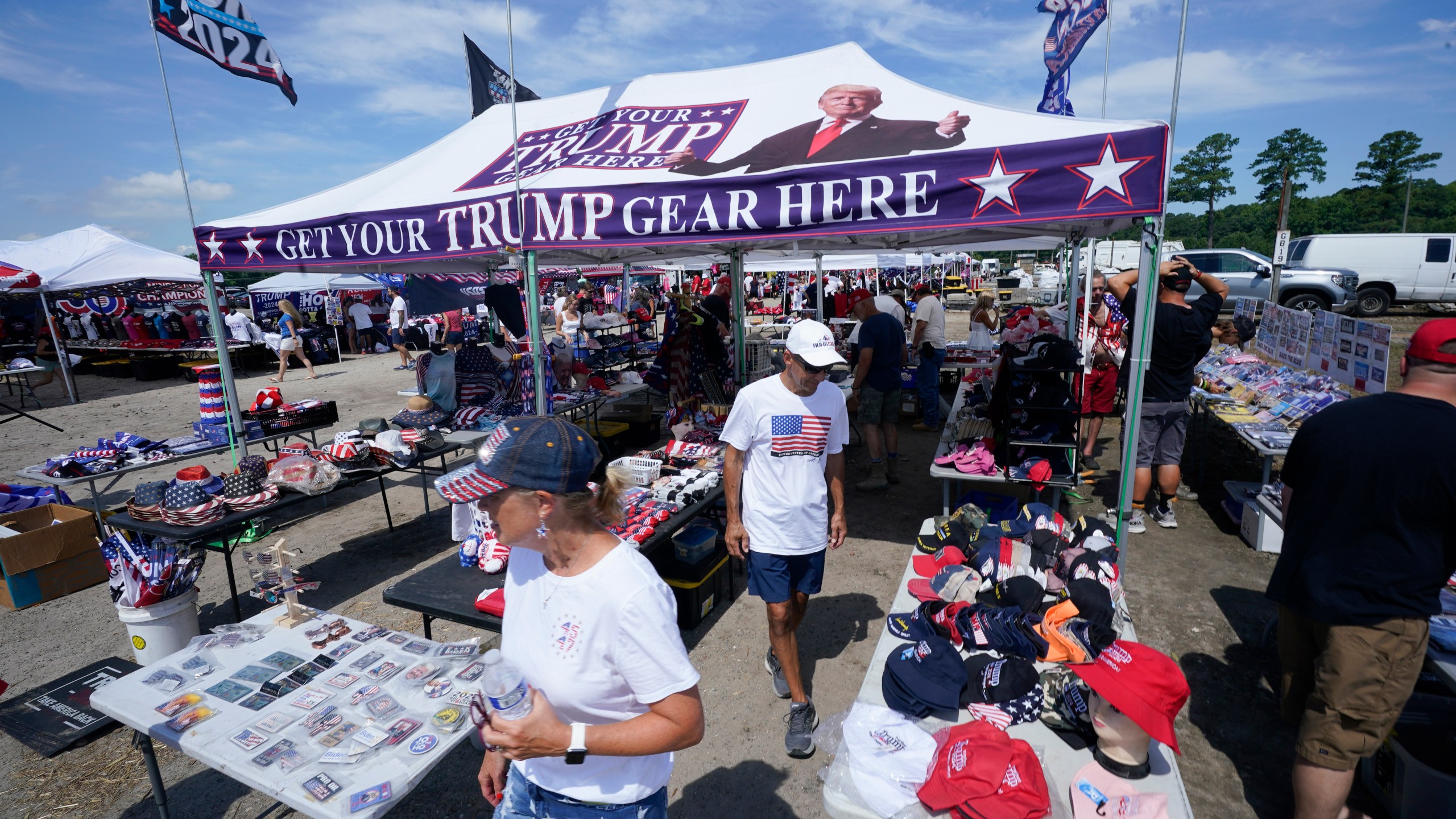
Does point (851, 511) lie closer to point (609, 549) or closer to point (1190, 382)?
point (1190, 382)

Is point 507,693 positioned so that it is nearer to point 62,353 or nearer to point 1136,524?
point 1136,524

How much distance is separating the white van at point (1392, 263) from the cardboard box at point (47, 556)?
2471 cm

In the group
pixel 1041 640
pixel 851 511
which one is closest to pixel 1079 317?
pixel 851 511

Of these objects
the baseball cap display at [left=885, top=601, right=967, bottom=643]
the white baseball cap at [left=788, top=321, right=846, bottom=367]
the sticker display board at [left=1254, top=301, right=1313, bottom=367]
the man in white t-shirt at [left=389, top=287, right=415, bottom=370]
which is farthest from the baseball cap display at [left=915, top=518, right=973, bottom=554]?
the man in white t-shirt at [left=389, top=287, right=415, bottom=370]

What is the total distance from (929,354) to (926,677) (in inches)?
277

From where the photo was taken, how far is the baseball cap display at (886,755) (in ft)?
6.33

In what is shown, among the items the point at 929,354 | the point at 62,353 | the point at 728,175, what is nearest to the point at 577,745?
the point at 728,175

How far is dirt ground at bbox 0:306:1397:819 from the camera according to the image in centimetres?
284

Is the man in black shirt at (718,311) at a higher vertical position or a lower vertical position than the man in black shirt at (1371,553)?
higher

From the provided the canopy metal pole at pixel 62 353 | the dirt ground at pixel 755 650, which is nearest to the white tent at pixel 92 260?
the canopy metal pole at pixel 62 353

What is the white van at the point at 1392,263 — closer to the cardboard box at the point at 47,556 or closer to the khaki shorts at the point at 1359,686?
the khaki shorts at the point at 1359,686

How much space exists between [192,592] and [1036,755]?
4.61m

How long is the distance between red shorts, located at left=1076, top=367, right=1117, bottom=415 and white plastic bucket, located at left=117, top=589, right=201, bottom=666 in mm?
7666

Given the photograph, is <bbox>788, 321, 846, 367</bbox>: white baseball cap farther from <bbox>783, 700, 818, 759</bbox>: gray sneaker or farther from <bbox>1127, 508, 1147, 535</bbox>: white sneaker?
<bbox>1127, 508, 1147, 535</bbox>: white sneaker
